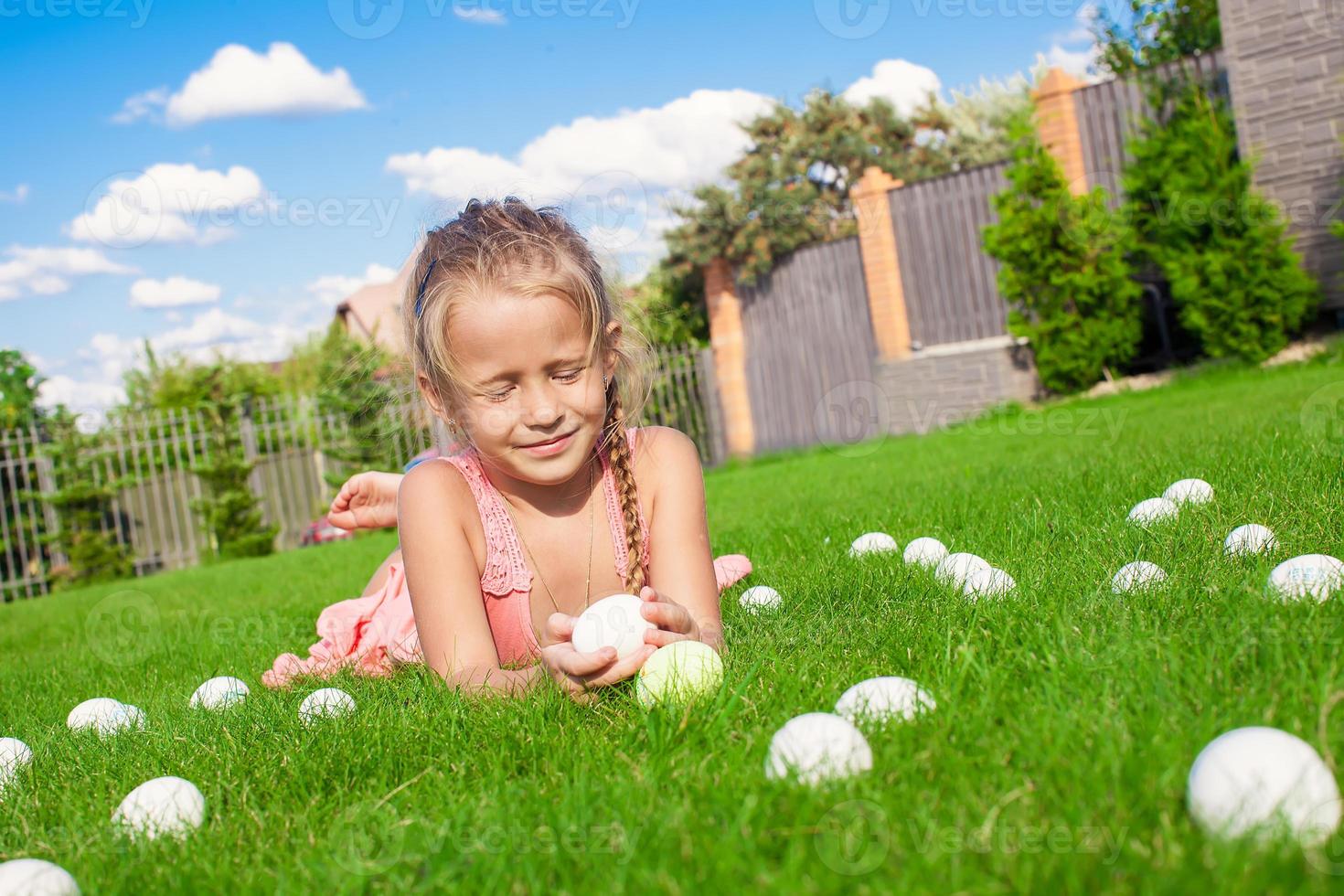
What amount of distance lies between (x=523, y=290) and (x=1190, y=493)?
7.48ft

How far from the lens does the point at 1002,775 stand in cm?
145

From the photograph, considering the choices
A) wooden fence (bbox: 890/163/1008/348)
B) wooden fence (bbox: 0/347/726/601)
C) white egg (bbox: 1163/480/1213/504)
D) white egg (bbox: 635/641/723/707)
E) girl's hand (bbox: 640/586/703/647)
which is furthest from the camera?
wooden fence (bbox: 890/163/1008/348)

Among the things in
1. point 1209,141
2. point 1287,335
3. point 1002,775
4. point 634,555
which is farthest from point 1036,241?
point 1002,775

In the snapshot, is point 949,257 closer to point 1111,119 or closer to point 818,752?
point 1111,119

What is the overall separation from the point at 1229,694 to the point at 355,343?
1522 cm

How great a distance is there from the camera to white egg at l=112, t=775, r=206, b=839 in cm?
175

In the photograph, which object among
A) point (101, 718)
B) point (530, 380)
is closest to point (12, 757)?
point (101, 718)

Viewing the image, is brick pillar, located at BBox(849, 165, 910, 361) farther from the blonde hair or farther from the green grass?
the blonde hair

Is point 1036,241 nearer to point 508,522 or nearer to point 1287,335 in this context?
point 1287,335

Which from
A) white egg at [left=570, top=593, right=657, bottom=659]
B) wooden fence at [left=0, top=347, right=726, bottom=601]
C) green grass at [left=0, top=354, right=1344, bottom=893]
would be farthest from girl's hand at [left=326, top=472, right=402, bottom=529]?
wooden fence at [left=0, top=347, right=726, bottom=601]

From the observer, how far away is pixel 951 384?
12.7 meters

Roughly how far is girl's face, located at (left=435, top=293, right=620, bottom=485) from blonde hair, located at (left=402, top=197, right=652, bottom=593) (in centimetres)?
3

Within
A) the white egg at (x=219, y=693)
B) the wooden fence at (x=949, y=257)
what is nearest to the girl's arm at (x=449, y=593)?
the white egg at (x=219, y=693)

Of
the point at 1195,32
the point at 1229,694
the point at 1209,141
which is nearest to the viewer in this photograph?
the point at 1229,694
